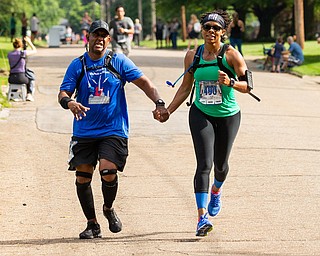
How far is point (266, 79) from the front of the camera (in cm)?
2602

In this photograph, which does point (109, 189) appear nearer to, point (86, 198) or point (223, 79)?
point (86, 198)

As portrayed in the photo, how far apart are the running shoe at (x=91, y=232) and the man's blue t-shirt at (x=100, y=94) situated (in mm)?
751

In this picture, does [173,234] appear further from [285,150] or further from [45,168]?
[285,150]

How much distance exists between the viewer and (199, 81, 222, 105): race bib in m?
8.13

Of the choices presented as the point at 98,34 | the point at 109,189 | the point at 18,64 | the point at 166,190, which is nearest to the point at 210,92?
the point at 98,34

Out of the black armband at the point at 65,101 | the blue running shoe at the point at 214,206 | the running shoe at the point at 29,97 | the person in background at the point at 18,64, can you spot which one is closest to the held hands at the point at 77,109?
the black armband at the point at 65,101

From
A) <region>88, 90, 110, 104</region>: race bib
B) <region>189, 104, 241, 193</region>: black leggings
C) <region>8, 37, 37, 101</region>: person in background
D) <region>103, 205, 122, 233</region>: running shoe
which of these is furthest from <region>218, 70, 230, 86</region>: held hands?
<region>8, 37, 37, 101</region>: person in background

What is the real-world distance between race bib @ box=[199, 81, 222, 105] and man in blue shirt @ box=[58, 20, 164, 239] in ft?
1.66

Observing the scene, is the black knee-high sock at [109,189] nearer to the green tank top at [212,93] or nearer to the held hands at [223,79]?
the green tank top at [212,93]

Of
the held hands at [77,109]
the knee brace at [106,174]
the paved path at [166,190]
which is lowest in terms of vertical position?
the paved path at [166,190]

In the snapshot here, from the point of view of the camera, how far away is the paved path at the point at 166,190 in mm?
7930

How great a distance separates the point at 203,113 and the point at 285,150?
565cm

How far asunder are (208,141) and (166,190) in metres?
2.52

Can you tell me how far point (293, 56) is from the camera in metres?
29.7
